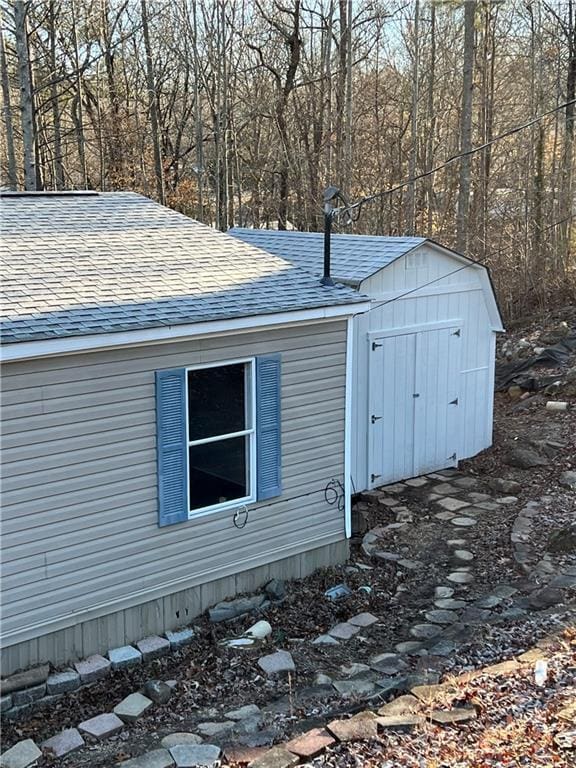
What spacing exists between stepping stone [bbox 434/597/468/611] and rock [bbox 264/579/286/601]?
4.62 ft

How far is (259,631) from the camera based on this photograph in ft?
22.7

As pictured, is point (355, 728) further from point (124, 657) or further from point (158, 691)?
point (124, 657)

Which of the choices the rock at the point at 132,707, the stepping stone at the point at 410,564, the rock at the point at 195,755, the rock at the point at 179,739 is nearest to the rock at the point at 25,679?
the rock at the point at 132,707

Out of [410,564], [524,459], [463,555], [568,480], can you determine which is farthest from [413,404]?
[410,564]

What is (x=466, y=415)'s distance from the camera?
11.3 metres

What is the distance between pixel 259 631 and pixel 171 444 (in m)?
1.77

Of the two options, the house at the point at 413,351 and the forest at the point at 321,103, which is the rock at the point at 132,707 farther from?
the forest at the point at 321,103

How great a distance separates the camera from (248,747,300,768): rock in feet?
14.8

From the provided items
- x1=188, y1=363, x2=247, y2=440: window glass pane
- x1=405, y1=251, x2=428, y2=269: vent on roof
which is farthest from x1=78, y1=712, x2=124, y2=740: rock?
x1=405, y1=251, x2=428, y2=269: vent on roof

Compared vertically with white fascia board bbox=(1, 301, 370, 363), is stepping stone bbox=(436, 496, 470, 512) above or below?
below

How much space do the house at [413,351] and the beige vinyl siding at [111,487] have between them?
231 centimetres

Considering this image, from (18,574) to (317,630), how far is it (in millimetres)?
2592

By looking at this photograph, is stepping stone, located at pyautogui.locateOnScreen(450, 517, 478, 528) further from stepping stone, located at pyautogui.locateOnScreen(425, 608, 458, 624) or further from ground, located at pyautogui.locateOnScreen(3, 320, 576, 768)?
stepping stone, located at pyautogui.locateOnScreen(425, 608, 458, 624)

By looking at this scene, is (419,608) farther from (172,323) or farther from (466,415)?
(466,415)
